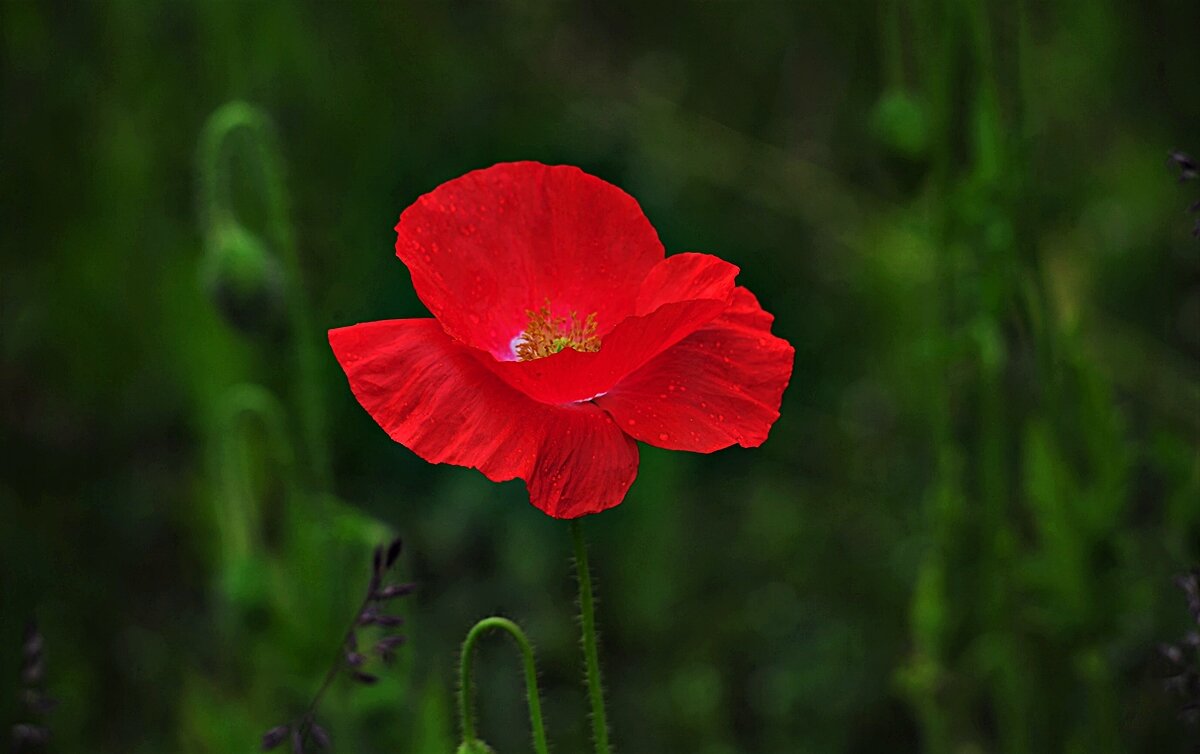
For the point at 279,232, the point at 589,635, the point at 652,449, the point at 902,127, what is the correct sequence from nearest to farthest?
1. the point at 589,635
2. the point at 279,232
3. the point at 902,127
4. the point at 652,449

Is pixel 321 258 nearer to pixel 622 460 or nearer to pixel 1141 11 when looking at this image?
pixel 1141 11

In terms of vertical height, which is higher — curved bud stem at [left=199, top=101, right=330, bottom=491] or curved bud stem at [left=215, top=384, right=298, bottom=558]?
curved bud stem at [left=199, top=101, right=330, bottom=491]

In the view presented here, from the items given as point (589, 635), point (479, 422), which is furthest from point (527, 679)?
point (479, 422)

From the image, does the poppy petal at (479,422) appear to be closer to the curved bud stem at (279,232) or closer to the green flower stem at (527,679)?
the green flower stem at (527,679)

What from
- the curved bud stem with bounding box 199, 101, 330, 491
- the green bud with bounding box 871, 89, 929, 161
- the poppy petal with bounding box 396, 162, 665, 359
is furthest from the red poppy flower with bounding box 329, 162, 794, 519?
the green bud with bounding box 871, 89, 929, 161

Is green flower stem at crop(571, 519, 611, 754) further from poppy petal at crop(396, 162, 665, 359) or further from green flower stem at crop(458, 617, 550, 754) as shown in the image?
poppy petal at crop(396, 162, 665, 359)

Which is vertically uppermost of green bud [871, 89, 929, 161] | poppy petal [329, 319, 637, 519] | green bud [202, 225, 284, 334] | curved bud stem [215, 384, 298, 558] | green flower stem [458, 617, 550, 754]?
green bud [871, 89, 929, 161]

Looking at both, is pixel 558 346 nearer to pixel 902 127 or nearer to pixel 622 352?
pixel 622 352

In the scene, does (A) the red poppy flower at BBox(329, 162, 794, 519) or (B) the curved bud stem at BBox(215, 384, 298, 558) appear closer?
(A) the red poppy flower at BBox(329, 162, 794, 519)
